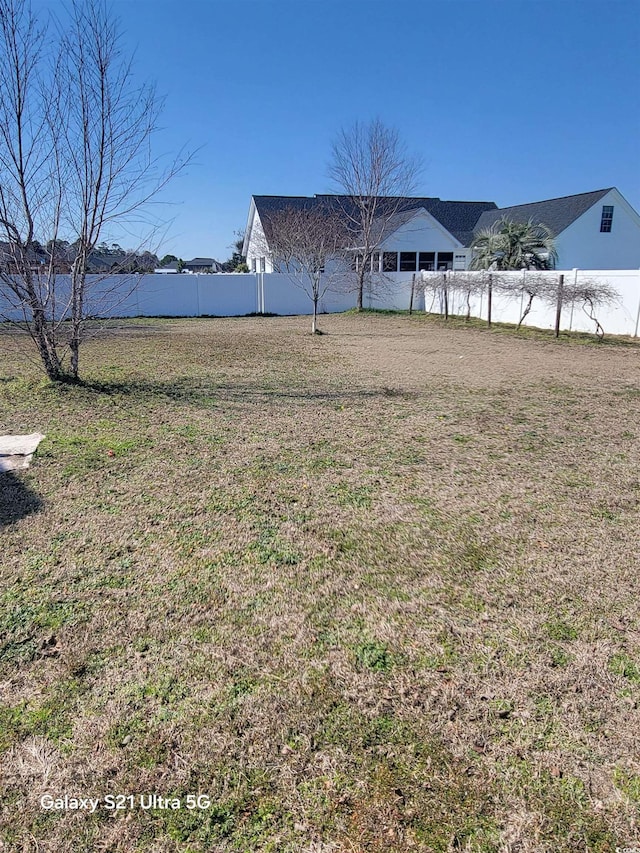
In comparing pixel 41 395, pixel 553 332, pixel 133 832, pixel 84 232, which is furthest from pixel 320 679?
pixel 553 332

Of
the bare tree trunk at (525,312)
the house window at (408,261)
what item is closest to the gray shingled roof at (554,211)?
the house window at (408,261)

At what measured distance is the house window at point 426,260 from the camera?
25141mm

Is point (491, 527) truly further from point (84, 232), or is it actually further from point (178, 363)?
point (178, 363)

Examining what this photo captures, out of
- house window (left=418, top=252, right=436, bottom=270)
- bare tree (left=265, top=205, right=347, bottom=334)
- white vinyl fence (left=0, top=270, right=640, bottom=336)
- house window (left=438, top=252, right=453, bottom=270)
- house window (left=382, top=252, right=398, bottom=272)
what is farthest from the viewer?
house window (left=438, top=252, right=453, bottom=270)

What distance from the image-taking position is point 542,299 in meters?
14.7

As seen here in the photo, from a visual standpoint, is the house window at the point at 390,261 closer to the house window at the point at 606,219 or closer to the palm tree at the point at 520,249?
the palm tree at the point at 520,249

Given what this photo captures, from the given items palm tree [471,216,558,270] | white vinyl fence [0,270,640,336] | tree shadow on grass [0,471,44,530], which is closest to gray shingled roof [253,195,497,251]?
white vinyl fence [0,270,640,336]

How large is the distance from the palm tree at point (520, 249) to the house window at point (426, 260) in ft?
12.4

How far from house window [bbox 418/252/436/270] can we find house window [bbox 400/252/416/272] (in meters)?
0.31

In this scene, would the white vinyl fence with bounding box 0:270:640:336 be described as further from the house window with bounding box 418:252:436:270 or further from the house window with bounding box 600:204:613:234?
the house window with bounding box 600:204:613:234

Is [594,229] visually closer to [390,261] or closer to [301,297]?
[390,261]

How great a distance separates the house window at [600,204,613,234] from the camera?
2320 centimetres

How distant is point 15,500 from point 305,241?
51.9ft

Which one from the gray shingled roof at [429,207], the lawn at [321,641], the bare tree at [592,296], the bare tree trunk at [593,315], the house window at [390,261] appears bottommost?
the lawn at [321,641]
